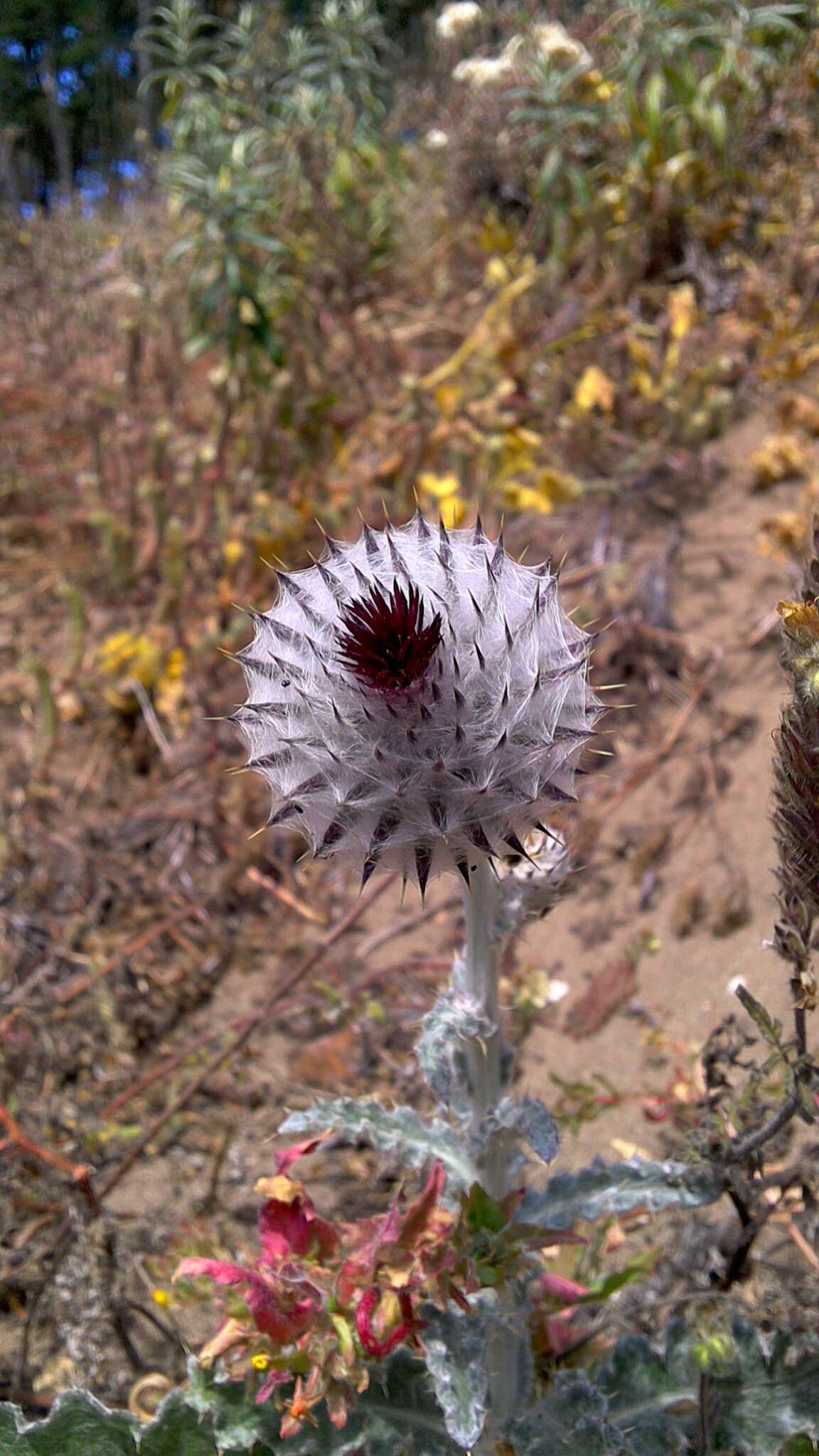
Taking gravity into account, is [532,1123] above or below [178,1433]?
above

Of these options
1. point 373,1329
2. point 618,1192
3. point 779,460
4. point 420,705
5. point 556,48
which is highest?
point 556,48

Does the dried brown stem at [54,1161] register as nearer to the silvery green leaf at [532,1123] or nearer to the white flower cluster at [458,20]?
the silvery green leaf at [532,1123]

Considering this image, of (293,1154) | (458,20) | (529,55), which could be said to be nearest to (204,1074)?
(293,1154)

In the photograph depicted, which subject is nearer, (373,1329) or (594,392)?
(373,1329)

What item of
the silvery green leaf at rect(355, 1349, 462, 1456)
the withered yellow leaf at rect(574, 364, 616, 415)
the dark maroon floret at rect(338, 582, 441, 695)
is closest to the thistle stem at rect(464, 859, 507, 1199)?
the silvery green leaf at rect(355, 1349, 462, 1456)

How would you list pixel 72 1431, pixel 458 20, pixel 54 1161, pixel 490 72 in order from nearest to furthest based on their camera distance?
pixel 72 1431
pixel 54 1161
pixel 490 72
pixel 458 20

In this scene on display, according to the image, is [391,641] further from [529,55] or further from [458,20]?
[458,20]

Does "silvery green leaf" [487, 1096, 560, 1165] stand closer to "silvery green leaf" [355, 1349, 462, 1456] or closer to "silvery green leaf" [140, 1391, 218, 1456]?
"silvery green leaf" [355, 1349, 462, 1456]

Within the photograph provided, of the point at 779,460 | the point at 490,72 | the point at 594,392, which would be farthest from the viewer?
the point at 490,72
